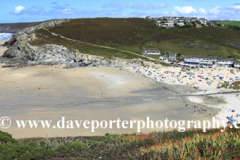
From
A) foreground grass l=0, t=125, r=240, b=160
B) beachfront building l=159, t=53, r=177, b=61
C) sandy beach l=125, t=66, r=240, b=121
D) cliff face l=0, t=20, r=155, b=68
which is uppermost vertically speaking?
cliff face l=0, t=20, r=155, b=68

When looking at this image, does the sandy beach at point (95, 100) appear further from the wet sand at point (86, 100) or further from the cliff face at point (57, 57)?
the cliff face at point (57, 57)

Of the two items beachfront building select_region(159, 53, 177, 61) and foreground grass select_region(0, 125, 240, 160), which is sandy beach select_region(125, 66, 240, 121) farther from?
foreground grass select_region(0, 125, 240, 160)

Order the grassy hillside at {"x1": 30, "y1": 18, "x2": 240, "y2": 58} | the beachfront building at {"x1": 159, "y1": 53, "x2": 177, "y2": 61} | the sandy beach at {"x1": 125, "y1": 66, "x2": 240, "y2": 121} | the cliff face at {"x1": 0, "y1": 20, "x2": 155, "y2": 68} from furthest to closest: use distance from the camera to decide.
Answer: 1. the grassy hillside at {"x1": 30, "y1": 18, "x2": 240, "y2": 58}
2. the beachfront building at {"x1": 159, "y1": 53, "x2": 177, "y2": 61}
3. the cliff face at {"x1": 0, "y1": 20, "x2": 155, "y2": 68}
4. the sandy beach at {"x1": 125, "y1": 66, "x2": 240, "y2": 121}

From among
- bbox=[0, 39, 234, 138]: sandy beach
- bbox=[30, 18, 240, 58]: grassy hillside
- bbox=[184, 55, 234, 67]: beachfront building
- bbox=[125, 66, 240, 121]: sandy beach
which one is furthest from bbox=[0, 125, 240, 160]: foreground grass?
bbox=[30, 18, 240, 58]: grassy hillside

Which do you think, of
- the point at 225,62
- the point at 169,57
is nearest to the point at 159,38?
the point at 169,57

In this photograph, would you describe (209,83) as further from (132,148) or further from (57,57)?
(57,57)

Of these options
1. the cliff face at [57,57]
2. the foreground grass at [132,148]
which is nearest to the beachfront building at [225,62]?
the cliff face at [57,57]

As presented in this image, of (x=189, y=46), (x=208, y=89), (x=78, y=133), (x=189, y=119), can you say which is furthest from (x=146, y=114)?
(x=189, y=46)
